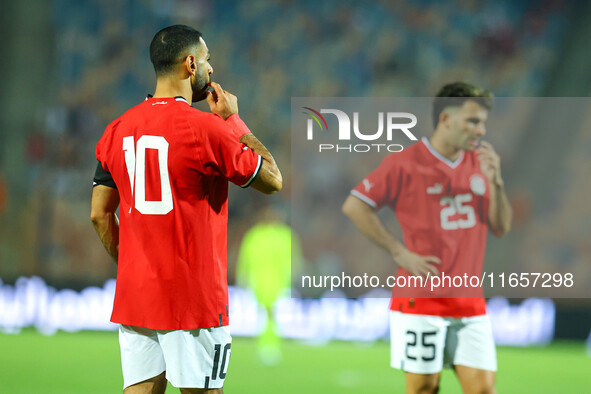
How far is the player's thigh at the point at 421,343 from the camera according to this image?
12.7 ft

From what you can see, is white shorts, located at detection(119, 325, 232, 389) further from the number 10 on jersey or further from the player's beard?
the player's beard

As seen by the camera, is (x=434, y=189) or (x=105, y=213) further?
(x=434, y=189)

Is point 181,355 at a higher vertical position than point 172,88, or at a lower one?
lower

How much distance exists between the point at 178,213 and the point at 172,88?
0.50 meters

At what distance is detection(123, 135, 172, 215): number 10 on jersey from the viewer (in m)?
2.71

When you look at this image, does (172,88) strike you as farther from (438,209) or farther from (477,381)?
(477,381)

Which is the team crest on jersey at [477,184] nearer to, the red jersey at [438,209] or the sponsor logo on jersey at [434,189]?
the red jersey at [438,209]

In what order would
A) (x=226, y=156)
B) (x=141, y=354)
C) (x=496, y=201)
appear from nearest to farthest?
(x=226, y=156), (x=141, y=354), (x=496, y=201)

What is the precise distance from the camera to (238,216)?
38.6ft

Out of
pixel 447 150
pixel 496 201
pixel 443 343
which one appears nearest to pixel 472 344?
pixel 443 343

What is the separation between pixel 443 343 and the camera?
3873mm

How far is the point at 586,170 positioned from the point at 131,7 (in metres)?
8.31

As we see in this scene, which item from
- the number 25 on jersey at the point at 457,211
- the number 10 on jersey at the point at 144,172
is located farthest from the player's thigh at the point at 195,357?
the number 25 on jersey at the point at 457,211

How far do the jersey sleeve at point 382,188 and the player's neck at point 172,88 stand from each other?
148 centimetres
